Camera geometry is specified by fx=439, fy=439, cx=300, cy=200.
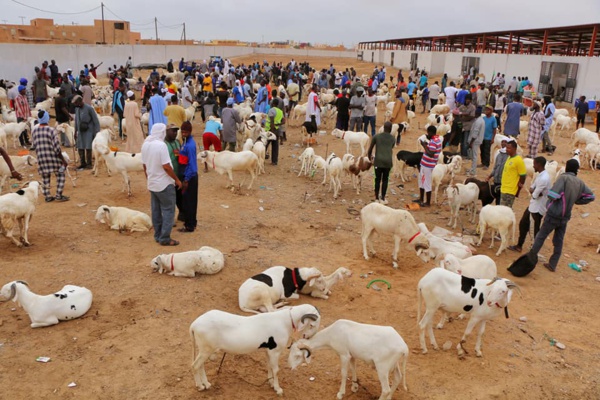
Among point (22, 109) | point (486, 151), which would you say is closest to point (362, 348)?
point (486, 151)

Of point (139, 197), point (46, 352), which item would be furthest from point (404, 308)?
point (139, 197)

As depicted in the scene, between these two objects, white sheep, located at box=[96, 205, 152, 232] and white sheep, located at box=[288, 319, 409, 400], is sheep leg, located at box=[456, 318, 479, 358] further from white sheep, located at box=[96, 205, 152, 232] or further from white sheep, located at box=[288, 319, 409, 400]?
white sheep, located at box=[96, 205, 152, 232]

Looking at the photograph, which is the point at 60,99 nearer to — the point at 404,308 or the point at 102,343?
the point at 102,343

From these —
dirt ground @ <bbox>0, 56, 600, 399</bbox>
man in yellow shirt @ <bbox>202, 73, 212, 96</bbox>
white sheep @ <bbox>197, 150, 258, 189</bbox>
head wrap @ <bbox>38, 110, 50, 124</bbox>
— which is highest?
man in yellow shirt @ <bbox>202, 73, 212, 96</bbox>

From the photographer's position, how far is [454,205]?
8672mm

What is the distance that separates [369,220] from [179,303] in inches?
131

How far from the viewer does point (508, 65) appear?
28.6 m

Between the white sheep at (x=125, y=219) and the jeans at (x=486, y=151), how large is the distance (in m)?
9.62

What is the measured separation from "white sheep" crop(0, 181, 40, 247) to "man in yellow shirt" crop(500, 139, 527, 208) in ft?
26.3

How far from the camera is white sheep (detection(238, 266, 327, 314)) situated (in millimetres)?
5406

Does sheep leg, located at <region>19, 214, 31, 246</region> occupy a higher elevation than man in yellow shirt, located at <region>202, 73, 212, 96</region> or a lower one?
lower

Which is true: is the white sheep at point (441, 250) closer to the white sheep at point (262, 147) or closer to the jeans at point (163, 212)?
the jeans at point (163, 212)

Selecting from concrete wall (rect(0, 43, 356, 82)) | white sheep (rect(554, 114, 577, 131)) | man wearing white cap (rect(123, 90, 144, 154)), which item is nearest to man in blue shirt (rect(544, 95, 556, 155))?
white sheep (rect(554, 114, 577, 131))

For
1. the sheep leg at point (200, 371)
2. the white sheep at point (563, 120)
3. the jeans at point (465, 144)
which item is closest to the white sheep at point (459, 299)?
the sheep leg at point (200, 371)
